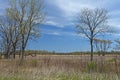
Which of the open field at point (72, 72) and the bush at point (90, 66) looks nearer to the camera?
the open field at point (72, 72)

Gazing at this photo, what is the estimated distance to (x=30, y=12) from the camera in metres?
49.2

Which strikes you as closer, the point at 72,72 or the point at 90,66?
the point at 72,72

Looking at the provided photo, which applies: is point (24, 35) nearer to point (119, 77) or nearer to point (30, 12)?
point (30, 12)

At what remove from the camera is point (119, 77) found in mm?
13562

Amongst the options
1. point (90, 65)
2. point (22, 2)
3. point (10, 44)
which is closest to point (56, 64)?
point (90, 65)

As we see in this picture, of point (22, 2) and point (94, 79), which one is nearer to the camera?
point (94, 79)

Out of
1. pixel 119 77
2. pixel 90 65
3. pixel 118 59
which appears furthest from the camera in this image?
pixel 90 65

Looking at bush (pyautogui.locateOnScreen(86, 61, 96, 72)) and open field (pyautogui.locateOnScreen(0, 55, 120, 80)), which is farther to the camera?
bush (pyautogui.locateOnScreen(86, 61, 96, 72))

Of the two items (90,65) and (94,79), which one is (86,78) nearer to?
(94,79)

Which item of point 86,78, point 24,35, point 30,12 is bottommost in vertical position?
point 86,78

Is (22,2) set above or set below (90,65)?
above

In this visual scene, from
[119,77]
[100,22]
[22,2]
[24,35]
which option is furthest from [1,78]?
[100,22]

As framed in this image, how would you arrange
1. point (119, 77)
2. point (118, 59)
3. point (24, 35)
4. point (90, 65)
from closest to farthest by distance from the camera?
point (119, 77), point (118, 59), point (90, 65), point (24, 35)

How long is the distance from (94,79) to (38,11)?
122 feet
